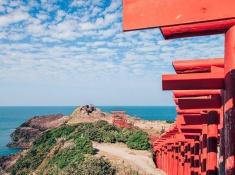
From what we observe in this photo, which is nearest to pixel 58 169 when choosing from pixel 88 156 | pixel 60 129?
pixel 88 156

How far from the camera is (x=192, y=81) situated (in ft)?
8.25

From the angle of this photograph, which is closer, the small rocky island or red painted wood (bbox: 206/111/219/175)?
red painted wood (bbox: 206/111/219/175)

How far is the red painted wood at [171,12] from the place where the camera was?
194cm

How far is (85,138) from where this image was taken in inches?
1257

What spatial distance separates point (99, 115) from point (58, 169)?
1034 inches

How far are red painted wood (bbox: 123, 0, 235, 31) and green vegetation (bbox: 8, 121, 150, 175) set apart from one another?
22.2 meters

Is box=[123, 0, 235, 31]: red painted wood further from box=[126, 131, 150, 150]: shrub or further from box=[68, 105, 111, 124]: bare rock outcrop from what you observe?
box=[68, 105, 111, 124]: bare rock outcrop

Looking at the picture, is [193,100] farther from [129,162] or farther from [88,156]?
[88,156]

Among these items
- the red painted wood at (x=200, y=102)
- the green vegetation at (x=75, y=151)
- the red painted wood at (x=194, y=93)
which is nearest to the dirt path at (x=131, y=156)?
the green vegetation at (x=75, y=151)

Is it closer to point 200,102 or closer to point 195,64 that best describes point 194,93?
point 200,102

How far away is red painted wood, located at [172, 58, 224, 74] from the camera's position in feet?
9.91

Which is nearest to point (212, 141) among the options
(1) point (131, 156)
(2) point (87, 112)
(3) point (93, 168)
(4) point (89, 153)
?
(3) point (93, 168)

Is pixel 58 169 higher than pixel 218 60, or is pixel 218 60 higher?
pixel 218 60

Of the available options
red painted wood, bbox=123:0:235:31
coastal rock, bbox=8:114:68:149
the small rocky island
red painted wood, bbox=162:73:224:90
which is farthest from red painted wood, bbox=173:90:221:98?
coastal rock, bbox=8:114:68:149
